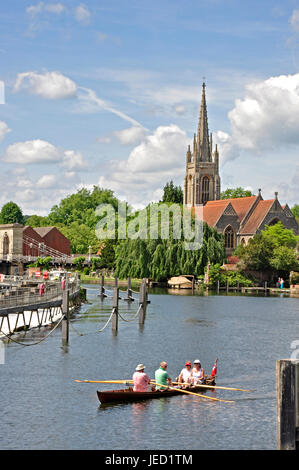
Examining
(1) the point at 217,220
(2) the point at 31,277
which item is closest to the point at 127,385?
(2) the point at 31,277

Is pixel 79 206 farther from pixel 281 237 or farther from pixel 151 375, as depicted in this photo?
pixel 151 375

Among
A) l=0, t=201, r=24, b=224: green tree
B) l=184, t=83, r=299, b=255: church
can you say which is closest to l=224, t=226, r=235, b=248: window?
l=184, t=83, r=299, b=255: church

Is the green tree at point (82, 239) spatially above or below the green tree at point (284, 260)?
above

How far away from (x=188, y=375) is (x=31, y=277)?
50.1 meters

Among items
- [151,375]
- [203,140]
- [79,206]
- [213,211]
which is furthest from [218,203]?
[151,375]

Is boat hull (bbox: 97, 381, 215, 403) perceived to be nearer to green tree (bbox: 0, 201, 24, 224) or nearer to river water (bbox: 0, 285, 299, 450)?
river water (bbox: 0, 285, 299, 450)

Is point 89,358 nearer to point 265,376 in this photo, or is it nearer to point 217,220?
point 265,376

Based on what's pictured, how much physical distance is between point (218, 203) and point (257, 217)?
13.5m

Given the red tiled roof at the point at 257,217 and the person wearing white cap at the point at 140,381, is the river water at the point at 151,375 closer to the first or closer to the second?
the person wearing white cap at the point at 140,381

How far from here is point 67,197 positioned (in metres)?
197

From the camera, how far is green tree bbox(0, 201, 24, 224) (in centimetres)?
17838

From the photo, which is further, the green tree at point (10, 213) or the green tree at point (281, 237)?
the green tree at point (10, 213)

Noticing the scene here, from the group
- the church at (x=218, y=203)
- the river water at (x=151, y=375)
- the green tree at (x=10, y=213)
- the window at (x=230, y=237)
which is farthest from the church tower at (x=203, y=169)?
the river water at (x=151, y=375)

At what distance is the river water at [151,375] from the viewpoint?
2159cm
